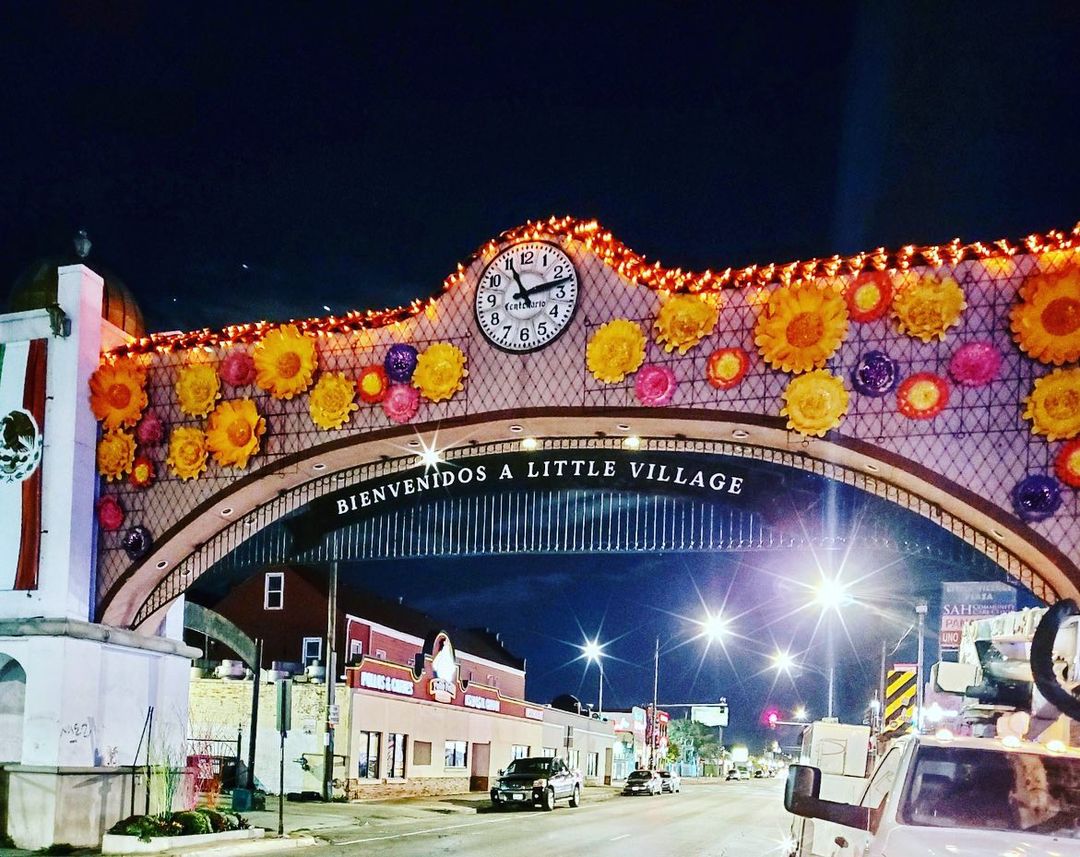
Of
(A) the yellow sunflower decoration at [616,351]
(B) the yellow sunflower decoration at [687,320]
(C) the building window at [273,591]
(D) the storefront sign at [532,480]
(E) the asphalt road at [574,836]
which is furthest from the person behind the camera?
(C) the building window at [273,591]

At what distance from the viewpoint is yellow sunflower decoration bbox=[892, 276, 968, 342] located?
47.6 ft

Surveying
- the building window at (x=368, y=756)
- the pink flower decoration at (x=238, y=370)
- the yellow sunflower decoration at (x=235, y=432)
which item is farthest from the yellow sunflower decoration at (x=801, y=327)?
the building window at (x=368, y=756)

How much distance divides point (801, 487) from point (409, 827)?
13.5 meters

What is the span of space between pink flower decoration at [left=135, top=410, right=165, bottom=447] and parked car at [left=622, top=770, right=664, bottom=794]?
3808 centimetres

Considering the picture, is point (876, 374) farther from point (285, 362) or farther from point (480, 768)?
point (480, 768)

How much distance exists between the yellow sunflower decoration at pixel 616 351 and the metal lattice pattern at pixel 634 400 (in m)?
0.15

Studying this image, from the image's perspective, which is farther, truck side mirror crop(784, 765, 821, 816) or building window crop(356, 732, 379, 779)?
building window crop(356, 732, 379, 779)

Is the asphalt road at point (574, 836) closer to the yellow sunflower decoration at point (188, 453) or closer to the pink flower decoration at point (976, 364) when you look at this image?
the yellow sunflower decoration at point (188, 453)

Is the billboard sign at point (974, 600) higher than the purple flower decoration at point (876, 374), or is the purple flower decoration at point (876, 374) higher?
the purple flower decoration at point (876, 374)

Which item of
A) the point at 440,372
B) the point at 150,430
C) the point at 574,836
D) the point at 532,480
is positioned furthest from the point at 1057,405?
the point at 574,836

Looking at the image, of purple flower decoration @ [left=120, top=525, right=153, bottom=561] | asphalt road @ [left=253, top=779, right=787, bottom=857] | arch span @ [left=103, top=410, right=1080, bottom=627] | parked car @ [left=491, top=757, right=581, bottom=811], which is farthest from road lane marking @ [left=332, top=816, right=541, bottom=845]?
purple flower decoration @ [left=120, top=525, right=153, bottom=561]

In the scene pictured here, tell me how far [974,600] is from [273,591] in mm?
24562

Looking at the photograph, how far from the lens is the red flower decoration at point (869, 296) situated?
14930mm

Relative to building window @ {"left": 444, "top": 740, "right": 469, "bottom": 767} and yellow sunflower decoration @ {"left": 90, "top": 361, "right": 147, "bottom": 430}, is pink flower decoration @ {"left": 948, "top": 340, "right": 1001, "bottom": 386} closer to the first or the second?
yellow sunflower decoration @ {"left": 90, "top": 361, "right": 147, "bottom": 430}
